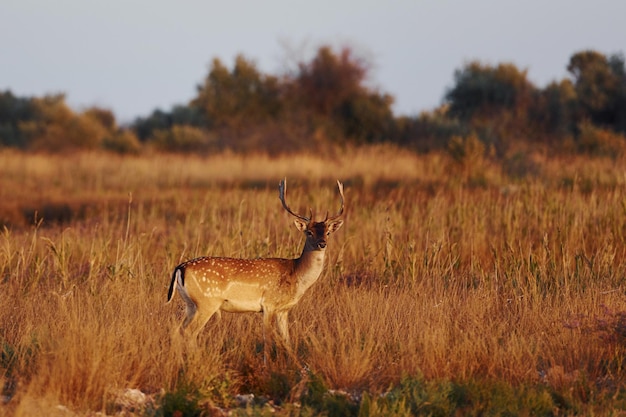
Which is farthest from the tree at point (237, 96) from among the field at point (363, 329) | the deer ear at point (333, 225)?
the deer ear at point (333, 225)

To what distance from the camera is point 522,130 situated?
29.7 meters

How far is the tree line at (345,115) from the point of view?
30125 mm

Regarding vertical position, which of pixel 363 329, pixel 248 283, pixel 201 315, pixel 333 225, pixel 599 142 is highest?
pixel 599 142

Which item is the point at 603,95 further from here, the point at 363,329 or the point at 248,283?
the point at 248,283

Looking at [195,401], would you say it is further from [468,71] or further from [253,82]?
[253,82]

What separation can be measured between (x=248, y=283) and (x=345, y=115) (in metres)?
30.1

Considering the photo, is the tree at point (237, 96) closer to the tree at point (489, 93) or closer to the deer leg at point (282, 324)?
the tree at point (489, 93)

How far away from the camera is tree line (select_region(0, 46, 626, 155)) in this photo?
1186 inches

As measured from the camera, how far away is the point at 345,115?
3706 cm

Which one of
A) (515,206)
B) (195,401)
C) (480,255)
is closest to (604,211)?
(515,206)

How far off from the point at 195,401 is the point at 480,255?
650 cm

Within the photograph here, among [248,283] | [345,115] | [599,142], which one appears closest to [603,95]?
[599,142]

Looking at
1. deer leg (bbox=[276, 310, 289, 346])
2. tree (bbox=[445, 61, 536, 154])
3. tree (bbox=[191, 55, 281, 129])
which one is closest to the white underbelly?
deer leg (bbox=[276, 310, 289, 346])

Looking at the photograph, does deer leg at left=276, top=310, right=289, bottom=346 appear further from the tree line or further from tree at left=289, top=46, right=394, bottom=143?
tree at left=289, top=46, right=394, bottom=143
